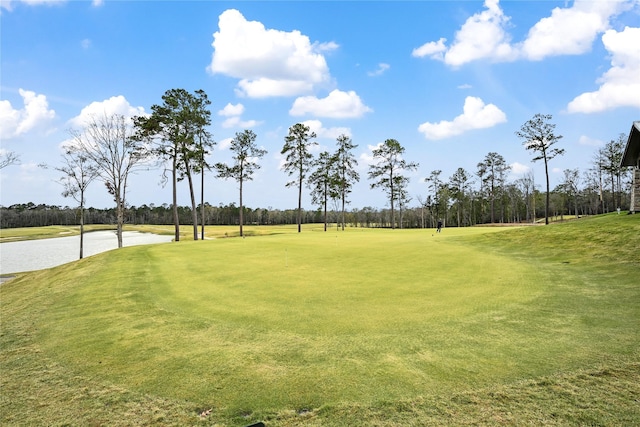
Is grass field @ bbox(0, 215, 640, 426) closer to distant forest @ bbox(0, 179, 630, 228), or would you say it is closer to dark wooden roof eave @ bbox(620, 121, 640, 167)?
dark wooden roof eave @ bbox(620, 121, 640, 167)

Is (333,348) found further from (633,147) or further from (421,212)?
(421,212)

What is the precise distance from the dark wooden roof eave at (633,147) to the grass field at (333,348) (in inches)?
554

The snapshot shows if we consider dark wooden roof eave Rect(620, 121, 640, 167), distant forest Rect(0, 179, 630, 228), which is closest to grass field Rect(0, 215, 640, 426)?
dark wooden roof eave Rect(620, 121, 640, 167)

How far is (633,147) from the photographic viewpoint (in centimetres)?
2419

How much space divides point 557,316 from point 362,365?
17.5 ft

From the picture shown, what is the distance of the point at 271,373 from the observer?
219 inches

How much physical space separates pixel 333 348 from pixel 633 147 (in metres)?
28.9

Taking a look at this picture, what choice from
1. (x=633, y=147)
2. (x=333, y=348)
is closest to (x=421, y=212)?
(x=633, y=147)

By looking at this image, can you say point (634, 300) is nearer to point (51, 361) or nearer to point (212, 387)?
point (212, 387)

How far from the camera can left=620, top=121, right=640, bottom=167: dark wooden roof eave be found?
22481mm

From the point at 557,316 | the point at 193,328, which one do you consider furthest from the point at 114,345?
the point at 557,316

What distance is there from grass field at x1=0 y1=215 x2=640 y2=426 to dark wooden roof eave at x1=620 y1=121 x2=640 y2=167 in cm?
1408

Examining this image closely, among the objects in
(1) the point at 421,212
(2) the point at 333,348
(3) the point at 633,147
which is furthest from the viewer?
(1) the point at 421,212

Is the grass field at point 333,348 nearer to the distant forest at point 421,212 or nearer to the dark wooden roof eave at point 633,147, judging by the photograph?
the dark wooden roof eave at point 633,147
